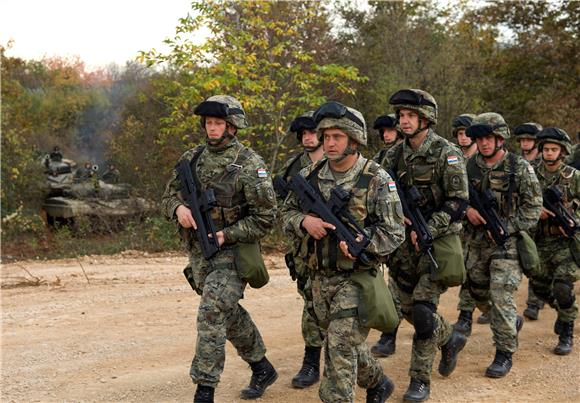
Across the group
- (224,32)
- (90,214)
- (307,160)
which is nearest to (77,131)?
(90,214)

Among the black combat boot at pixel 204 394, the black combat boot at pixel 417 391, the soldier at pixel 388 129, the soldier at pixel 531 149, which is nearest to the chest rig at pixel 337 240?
the black combat boot at pixel 204 394

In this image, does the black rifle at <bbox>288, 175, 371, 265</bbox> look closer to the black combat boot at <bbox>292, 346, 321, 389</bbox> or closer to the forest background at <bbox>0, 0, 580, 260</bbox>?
the black combat boot at <bbox>292, 346, 321, 389</bbox>

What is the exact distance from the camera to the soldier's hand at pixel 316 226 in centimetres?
448

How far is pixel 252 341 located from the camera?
5422 mm

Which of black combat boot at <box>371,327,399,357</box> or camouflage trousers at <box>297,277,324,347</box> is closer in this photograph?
camouflage trousers at <box>297,277,324,347</box>

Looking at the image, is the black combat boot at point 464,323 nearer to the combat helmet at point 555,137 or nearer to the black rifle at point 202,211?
the combat helmet at point 555,137

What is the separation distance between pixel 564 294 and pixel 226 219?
392 cm

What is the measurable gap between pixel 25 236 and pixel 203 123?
12.2 metres

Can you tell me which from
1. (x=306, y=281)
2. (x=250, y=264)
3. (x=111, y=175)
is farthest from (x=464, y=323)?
(x=111, y=175)

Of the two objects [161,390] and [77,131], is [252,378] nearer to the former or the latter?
[161,390]

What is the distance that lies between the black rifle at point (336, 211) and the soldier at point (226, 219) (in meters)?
0.62

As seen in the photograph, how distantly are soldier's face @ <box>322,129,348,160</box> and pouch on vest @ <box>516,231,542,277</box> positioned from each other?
2.60 meters

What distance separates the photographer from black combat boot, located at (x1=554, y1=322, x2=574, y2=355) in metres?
6.83

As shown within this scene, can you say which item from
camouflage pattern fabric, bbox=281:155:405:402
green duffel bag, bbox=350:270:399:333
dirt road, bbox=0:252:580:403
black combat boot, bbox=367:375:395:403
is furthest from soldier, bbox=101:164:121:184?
green duffel bag, bbox=350:270:399:333
